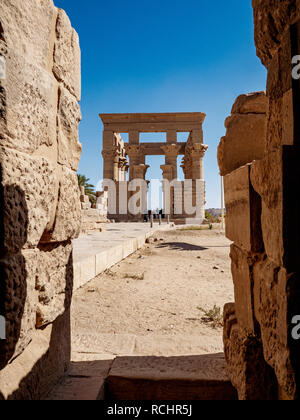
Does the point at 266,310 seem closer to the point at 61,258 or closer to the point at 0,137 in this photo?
the point at 61,258

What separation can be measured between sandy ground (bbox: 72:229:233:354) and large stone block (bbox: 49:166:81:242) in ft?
3.61

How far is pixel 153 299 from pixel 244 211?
9.19 ft

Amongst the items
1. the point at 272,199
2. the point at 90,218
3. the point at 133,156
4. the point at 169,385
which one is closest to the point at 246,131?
the point at 272,199

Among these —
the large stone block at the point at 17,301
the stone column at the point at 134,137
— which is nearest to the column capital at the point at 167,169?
the stone column at the point at 134,137

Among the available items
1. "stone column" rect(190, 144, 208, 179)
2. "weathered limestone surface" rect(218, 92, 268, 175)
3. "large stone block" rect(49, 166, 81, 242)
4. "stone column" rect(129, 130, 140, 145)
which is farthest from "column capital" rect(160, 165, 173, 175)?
"large stone block" rect(49, 166, 81, 242)

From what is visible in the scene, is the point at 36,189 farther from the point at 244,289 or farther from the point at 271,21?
the point at 271,21

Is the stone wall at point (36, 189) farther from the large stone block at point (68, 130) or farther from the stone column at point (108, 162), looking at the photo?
the stone column at point (108, 162)

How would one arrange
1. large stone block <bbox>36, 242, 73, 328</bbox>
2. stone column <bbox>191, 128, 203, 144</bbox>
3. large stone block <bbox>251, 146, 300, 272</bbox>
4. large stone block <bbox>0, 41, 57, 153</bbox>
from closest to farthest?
large stone block <bbox>251, 146, 300, 272</bbox>
large stone block <bbox>0, 41, 57, 153</bbox>
large stone block <bbox>36, 242, 73, 328</bbox>
stone column <bbox>191, 128, 203, 144</bbox>

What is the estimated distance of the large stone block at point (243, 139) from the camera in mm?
2096

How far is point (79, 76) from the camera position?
217cm

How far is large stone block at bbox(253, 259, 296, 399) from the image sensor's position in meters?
1.15

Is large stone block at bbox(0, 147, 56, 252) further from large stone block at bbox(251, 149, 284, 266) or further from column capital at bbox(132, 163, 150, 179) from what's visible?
column capital at bbox(132, 163, 150, 179)

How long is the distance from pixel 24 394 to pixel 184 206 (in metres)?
23.9

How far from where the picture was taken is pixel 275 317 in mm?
1275
